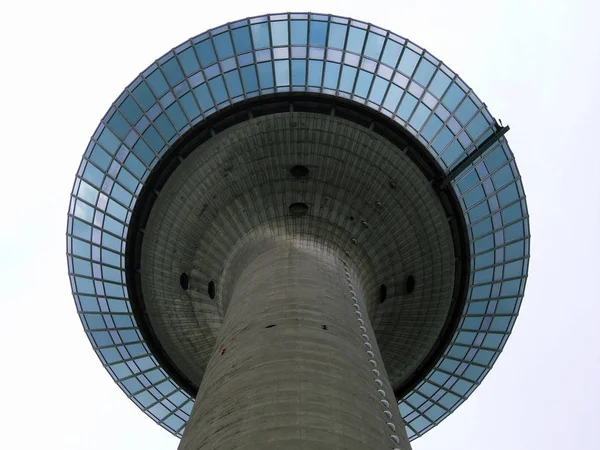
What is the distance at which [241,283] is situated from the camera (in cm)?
2089

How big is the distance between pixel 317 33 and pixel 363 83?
2.99 meters

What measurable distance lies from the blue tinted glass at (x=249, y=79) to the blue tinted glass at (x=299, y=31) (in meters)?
2.27

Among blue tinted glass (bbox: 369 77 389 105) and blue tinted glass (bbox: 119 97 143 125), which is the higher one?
blue tinted glass (bbox: 119 97 143 125)

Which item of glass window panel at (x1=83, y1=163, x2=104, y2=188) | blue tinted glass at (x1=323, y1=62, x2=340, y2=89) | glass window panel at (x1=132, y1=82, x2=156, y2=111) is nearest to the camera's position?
blue tinted glass at (x1=323, y1=62, x2=340, y2=89)

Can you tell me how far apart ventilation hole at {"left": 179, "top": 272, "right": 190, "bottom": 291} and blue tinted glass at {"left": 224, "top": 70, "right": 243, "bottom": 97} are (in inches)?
326

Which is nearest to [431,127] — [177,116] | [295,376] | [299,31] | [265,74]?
[299,31]

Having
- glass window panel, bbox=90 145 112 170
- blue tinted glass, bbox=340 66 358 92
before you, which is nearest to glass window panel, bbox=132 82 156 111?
glass window panel, bbox=90 145 112 170

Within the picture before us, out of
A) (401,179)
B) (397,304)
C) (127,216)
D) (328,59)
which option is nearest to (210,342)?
(127,216)

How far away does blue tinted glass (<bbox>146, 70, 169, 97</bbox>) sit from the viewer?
87.6ft

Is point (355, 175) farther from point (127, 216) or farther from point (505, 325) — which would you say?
point (505, 325)

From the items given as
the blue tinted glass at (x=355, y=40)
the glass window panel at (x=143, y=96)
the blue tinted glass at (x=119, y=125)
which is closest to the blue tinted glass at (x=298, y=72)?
the blue tinted glass at (x=355, y=40)

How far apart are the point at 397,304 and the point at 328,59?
37.9 ft

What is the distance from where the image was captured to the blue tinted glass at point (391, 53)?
26359 mm

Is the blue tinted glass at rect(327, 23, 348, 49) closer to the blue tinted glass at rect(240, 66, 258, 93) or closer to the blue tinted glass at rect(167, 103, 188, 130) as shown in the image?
the blue tinted glass at rect(240, 66, 258, 93)
